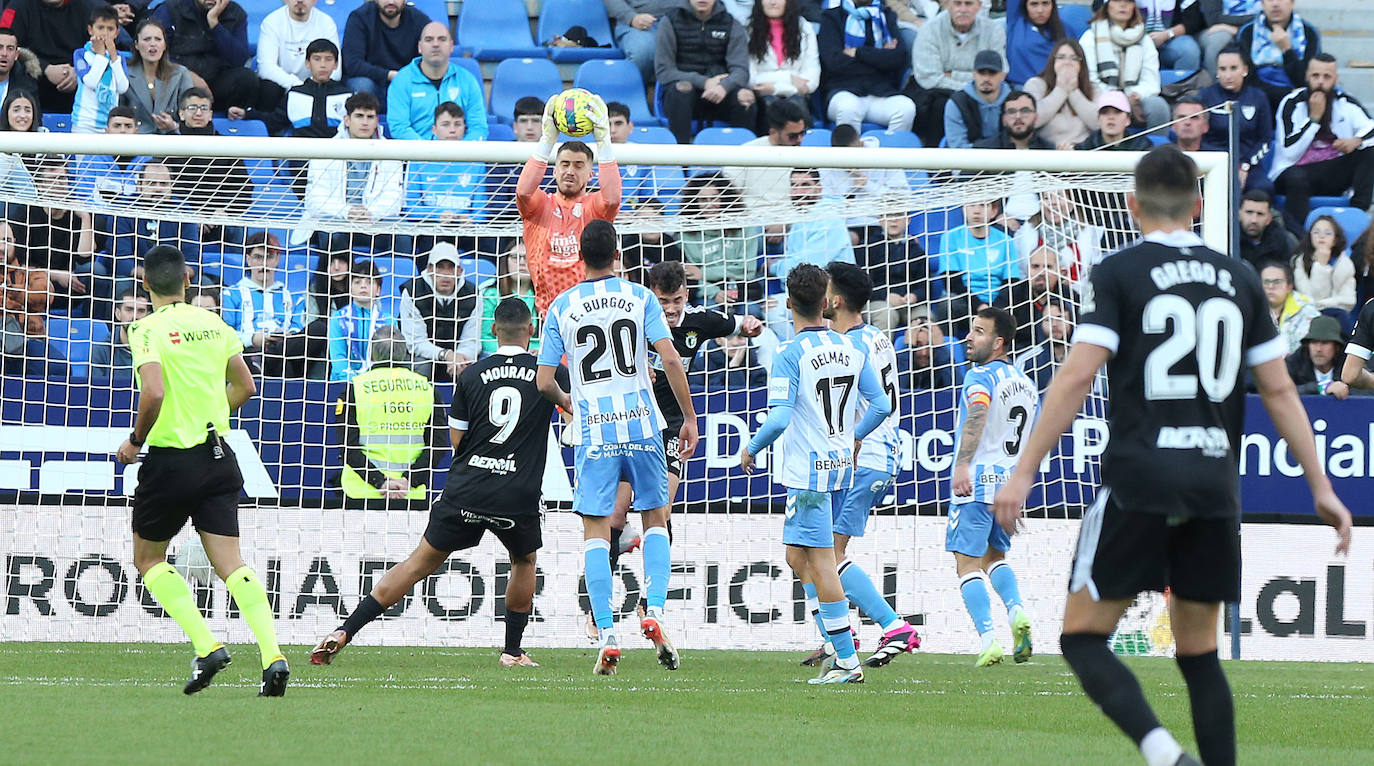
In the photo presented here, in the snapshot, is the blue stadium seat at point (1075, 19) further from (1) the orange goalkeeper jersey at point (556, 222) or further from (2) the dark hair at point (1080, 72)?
(1) the orange goalkeeper jersey at point (556, 222)

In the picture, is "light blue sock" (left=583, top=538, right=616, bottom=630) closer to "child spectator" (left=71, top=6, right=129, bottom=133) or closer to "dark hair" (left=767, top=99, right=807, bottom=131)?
"dark hair" (left=767, top=99, right=807, bottom=131)

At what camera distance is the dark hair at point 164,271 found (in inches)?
296

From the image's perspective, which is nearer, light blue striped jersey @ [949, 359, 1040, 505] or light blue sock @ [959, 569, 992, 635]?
light blue striped jersey @ [949, 359, 1040, 505]

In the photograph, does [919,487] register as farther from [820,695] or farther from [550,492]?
[820,695]

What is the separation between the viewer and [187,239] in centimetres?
1197

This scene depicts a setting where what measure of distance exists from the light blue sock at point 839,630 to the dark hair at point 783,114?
20.8ft

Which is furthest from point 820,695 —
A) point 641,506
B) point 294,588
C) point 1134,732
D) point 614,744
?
point 294,588

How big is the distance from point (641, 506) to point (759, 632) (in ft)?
9.56

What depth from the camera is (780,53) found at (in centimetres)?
1573

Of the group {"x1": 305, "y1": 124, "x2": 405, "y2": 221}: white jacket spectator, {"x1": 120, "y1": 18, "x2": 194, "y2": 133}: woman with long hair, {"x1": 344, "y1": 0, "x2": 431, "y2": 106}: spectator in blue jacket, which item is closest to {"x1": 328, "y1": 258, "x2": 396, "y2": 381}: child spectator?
{"x1": 305, "y1": 124, "x2": 405, "y2": 221}: white jacket spectator

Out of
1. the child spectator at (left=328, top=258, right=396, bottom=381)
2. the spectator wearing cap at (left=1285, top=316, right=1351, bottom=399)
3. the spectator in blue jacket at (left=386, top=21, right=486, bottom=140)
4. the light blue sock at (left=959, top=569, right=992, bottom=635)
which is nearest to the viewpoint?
the light blue sock at (left=959, top=569, right=992, bottom=635)

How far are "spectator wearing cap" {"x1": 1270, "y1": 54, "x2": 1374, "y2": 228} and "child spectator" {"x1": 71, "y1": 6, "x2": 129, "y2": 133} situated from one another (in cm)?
1031

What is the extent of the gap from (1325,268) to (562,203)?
23.9 feet

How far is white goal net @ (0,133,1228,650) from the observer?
11266 millimetres
